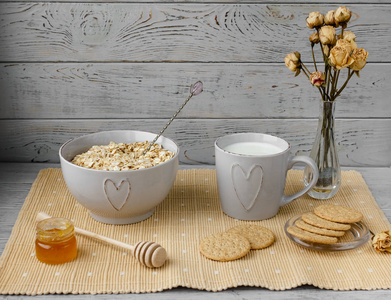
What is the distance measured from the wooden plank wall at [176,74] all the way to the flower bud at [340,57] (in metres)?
0.30

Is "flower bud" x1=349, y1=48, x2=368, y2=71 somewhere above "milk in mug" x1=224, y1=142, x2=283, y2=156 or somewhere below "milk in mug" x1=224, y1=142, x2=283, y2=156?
above

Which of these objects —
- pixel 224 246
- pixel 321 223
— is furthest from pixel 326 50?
pixel 224 246

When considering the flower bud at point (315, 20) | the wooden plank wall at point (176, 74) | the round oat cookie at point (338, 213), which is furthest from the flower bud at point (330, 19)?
the round oat cookie at point (338, 213)

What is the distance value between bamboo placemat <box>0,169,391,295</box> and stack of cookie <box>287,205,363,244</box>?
0.10 feet

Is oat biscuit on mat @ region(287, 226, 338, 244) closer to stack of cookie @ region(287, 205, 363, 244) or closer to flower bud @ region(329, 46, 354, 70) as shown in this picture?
stack of cookie @ region(287, 205, 363, 244)

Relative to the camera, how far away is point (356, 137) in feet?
4.94

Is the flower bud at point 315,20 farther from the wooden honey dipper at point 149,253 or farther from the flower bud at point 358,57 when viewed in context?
the wooden honey dipper at point 149,253

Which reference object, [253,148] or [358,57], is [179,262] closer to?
[253,148]

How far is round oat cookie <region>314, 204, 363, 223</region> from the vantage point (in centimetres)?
110

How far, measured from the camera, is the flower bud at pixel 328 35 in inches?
44.5

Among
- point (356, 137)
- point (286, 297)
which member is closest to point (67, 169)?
point (286, 297)

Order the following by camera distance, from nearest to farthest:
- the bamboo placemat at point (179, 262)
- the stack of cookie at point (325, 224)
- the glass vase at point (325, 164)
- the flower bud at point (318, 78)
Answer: the bamboo placemat at point (179, 262), the stack of cookie at point (325, 224), the flower bud at point (318, 78), the glass vase at point (325, 164)

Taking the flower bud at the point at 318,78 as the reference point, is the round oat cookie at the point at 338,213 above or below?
below

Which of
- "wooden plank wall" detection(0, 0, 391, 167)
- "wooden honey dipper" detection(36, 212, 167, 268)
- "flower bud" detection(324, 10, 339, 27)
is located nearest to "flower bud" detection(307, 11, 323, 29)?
"flower bud" detection(324, 10, 339, 27)
